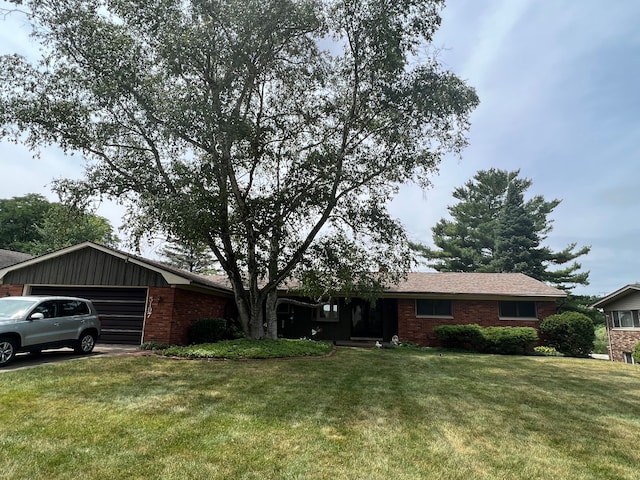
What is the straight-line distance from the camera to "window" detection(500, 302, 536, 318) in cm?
1862

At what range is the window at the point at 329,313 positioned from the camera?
20.4m

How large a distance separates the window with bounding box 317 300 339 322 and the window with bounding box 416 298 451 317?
424 cm

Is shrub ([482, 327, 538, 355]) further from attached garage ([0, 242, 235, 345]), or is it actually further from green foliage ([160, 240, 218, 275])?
green foliage ([160, 240, 218, 275])

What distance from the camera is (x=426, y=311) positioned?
1920 centimetres

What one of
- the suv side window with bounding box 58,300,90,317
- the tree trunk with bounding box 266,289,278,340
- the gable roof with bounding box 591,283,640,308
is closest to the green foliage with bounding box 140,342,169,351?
the suv side window with bounding box 58,300,90,317

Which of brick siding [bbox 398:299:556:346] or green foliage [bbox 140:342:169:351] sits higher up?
brick siding [bbox 398:299:556:346]

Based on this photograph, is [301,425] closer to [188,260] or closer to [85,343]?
[85,343]

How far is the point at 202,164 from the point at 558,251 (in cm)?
3387

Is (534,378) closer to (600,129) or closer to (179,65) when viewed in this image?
(600,129)

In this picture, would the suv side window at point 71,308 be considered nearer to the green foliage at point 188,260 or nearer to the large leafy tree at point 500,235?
the green foliage at point 188,260

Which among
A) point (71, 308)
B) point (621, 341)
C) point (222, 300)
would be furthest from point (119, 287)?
point (621, 341)

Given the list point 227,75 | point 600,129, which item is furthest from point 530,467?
point 227,75

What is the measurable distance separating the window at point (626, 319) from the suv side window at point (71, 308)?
21112 mm

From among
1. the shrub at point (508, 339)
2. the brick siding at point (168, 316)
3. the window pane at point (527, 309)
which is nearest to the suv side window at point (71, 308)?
the brick siding at point (168, 316)
